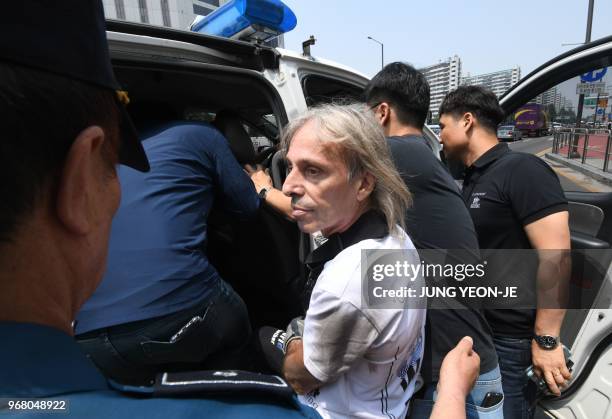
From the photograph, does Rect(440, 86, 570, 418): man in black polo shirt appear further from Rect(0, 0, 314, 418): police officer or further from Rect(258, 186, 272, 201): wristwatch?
Rect(0, 0, 314, 418): police officer

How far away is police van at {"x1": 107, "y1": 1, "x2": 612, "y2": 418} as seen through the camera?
70.9 inches

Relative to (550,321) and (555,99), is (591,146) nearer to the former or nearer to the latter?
(555,99)

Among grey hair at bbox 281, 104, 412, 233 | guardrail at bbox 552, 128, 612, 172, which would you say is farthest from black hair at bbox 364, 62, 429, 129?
guardrail at bbox 552, 128, 612, 172

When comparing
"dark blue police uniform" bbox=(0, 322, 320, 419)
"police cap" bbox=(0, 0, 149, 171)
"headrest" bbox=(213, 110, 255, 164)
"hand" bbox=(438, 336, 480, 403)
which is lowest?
"hand" bbox=(438, 336, 480, 403)

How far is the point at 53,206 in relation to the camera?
463 mm

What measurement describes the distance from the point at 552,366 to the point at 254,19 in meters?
2.22

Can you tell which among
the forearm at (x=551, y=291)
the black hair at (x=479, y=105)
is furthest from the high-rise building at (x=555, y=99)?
the forearm at (x=551, y=291)

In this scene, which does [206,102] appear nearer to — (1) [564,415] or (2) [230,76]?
(2) [230,76]

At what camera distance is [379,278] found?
1085 mm

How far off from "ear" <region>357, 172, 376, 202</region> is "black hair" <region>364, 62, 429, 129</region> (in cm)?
72

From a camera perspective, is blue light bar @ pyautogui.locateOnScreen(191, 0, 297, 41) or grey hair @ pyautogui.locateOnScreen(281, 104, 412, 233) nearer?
grey hair @ pyautogui.locateOnScreen(281, 104, 412, 233)

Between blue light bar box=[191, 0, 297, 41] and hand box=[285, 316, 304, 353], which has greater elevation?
blue light bar box=[191, 0, 297, 41]

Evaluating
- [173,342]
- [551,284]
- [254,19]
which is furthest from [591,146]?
[173,342]

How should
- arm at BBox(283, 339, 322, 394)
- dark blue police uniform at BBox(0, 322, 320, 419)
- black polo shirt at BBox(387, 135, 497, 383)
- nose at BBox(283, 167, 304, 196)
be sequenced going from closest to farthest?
dark blue police uniform at BBox(0, 322, 320, 419)
arm at BBox(283, 339, 322, 394)
nose at BBox(283, 167, 304, 196)
black polo shirt at BBox(387, 135, 497, 383)
